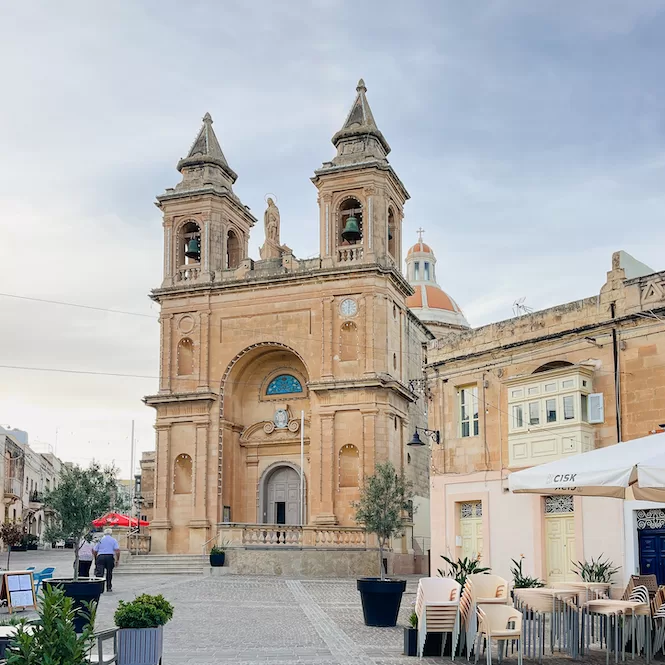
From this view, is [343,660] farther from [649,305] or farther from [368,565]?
[368,565]

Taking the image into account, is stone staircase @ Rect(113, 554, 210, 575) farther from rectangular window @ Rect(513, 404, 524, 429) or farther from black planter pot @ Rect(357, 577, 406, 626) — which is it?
black planter pot @ Rect(357, 577, 406, 626)

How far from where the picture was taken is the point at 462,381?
26.4 metres

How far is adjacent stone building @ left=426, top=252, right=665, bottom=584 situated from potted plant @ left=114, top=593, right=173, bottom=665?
13392 millimetres

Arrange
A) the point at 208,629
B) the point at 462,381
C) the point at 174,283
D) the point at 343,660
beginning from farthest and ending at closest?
the point at 174,283 < the point at 462,381 < the point at 208,629 < the point at 343,660

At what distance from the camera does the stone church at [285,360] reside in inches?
1412

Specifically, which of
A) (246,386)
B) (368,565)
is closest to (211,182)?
(246,386)

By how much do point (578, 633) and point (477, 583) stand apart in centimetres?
140

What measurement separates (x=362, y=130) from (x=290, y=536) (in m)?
15.9

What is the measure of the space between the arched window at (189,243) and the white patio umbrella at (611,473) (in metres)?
29.1

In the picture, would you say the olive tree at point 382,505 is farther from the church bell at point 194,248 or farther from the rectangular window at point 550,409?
the church bell at point 194,248

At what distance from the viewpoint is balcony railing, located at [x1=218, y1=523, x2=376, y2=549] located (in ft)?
105

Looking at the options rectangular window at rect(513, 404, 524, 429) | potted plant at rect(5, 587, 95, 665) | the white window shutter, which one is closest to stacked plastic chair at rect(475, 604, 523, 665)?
potted plant at rect(5, 587, 95, 665)

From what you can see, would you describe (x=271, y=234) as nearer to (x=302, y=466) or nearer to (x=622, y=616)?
(x=302, y=466)

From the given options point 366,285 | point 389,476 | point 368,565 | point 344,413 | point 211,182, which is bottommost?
point 368,565
